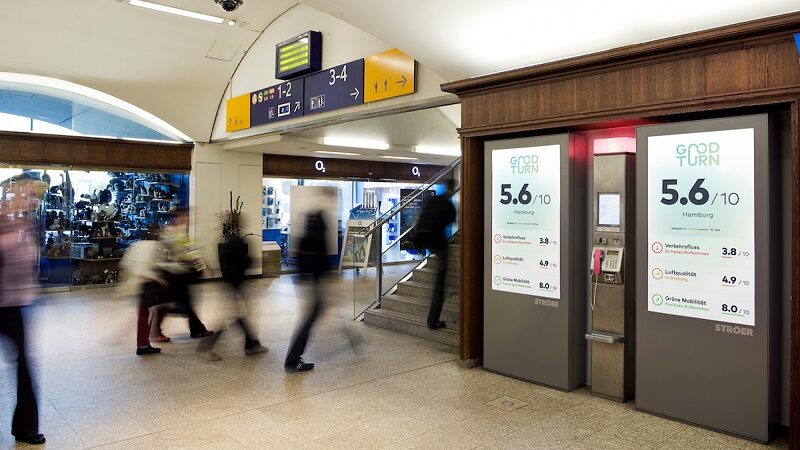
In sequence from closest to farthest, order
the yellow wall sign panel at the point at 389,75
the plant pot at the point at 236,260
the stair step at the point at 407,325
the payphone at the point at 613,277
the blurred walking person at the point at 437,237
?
the payphone at the point at 613,277 → the plant pot at the point at 236,260 → the stair step at the point at 407,325 → the blurred walking person at the point at 437,237 → the yellow wall sign panel at the point at 389,75

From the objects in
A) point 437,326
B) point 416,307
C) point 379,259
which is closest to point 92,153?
point 379,259

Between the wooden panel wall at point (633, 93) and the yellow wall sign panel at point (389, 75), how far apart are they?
1.46m

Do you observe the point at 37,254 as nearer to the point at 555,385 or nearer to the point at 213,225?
the point at 213,225

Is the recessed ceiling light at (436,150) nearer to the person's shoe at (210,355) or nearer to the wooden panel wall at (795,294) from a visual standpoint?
the person's shoe at (210,355)

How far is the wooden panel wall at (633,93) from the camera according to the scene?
137 inches

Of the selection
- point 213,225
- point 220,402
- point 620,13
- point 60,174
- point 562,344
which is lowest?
point 220,402

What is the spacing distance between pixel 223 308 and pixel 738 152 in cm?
710

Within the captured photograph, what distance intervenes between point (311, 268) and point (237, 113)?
6.40m

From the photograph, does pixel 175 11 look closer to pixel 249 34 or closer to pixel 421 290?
pixel 249 34

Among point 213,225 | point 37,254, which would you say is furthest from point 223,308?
point 37,254

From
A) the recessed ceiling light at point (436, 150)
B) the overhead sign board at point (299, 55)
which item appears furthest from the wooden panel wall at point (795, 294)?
the recessed ceiling light at point (436, 150)

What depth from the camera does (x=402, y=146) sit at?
39.0 ft

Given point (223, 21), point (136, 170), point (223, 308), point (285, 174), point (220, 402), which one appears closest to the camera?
point (220, 402)

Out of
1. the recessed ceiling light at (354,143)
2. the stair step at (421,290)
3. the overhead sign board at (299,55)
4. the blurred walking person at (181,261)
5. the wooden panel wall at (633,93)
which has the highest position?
the overhead sign board at (299,55)
